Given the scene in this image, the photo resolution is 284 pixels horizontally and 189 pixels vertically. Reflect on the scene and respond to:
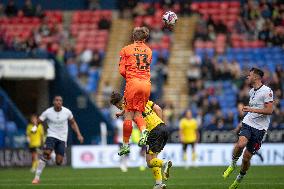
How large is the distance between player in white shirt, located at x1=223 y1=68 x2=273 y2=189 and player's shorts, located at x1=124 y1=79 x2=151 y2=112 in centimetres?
237

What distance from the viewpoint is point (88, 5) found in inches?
1948

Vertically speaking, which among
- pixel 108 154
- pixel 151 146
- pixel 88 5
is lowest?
pixel 108 154

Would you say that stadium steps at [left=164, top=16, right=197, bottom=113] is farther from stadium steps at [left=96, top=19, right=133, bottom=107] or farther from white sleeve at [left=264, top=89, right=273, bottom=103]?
white sleeve at [left=264, top=89, right=273, bottom=103]

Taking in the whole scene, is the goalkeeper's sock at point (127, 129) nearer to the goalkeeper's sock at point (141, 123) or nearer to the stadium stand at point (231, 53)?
the goalkeeper's sock at point (141, 123)

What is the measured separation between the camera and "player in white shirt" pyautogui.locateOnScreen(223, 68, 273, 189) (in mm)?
19984

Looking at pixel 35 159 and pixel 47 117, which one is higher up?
pixel 47 117

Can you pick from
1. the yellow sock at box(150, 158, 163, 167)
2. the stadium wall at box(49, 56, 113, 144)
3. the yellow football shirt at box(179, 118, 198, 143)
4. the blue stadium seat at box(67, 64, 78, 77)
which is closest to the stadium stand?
the yellow football shirt at box(179, 118, 198, 143)

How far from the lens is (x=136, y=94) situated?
19188mm

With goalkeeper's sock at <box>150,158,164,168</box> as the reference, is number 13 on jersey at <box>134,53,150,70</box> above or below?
above

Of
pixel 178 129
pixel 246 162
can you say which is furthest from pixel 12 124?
pixel 246 162

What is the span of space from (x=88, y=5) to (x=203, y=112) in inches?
460

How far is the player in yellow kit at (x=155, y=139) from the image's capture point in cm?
1856

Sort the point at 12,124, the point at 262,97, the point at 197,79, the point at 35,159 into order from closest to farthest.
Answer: the point at 262,97, the point at 35,159, the point at 12,124, the point at 197,79

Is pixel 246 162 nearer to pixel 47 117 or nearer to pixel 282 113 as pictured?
pixel 47 117
